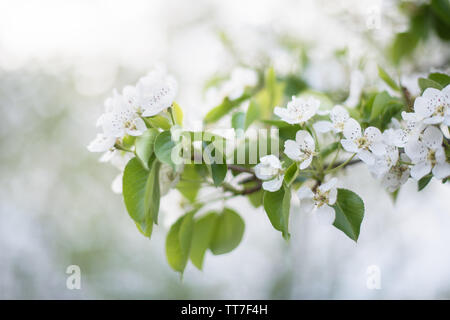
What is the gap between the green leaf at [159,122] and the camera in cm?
51

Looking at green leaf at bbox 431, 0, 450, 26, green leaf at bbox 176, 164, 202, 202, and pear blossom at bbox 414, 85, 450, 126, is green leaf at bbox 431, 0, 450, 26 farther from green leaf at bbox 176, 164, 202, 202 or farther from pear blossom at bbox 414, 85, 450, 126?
green leaf at bbox 176, 164, 202, 202

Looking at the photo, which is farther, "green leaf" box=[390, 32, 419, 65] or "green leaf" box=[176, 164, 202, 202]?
"green leaf" box=[390, 32, 419, 65]

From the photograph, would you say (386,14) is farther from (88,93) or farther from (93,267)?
(93,267)

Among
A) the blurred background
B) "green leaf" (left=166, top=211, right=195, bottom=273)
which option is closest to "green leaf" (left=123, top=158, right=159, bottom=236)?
"green leaf" (left=166, top=211, right=195, bottom=273)

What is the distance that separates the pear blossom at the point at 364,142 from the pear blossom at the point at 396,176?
3cm

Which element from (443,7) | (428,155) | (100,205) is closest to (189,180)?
(428,155)

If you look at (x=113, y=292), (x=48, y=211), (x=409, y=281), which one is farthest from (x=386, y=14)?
(x=113, y=292)

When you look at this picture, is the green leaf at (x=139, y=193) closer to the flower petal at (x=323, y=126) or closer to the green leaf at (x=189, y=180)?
the green leaf at (x=189, y=180)

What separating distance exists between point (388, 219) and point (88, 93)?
2.00 meters

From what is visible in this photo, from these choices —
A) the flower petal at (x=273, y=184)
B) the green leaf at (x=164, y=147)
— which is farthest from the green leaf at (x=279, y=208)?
the green leaf at (x=164, y=147)

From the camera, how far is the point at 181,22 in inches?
108

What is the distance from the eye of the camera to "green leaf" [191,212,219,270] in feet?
2.11

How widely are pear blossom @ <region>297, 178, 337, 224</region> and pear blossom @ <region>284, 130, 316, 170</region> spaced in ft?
0.12
